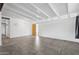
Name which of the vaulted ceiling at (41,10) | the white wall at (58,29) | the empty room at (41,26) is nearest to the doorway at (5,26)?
the empty room at (41,26)

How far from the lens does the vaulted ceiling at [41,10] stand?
182 cm

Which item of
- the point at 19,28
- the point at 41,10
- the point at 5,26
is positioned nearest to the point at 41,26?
the point at 41,10

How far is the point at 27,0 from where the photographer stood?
70.2 inches

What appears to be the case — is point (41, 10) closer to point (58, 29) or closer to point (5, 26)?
point (58, 29)

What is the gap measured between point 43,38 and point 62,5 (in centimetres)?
103

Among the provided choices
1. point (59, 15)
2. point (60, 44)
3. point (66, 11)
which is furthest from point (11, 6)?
point (60, 44)

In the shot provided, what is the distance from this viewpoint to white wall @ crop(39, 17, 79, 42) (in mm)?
2053

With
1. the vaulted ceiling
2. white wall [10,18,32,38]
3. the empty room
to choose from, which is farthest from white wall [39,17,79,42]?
white wall [10,18,32,38]

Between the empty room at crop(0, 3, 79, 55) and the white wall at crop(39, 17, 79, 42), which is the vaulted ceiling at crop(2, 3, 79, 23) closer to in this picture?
the empty room at crop(0, 3, 79, 55)

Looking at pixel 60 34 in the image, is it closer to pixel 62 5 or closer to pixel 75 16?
pixel 75 16

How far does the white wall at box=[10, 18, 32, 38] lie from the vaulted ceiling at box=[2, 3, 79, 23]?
0.54 ft

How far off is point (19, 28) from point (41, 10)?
826 millimetres
